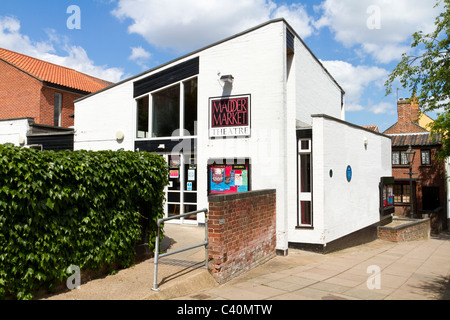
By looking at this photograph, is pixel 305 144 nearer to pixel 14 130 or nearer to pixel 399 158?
pixel 14 130

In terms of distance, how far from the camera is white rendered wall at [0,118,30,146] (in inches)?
585

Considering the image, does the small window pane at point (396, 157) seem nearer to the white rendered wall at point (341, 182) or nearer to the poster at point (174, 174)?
the white rendered wall at point (341, 182)

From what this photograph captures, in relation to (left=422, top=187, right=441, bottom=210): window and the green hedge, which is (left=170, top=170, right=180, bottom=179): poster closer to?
the green hedge

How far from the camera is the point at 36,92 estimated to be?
2117 cm

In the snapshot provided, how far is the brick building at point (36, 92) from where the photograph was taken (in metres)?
21.2

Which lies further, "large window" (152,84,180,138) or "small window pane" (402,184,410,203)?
"small window pane" (402,184,410,203)

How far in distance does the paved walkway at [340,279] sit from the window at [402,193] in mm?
18933

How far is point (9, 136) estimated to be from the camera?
15.3 m

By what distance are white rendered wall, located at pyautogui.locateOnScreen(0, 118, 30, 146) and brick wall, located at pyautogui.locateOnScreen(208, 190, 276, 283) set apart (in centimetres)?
1127

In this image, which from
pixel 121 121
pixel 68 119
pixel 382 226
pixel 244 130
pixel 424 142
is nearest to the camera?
pixel 244 130

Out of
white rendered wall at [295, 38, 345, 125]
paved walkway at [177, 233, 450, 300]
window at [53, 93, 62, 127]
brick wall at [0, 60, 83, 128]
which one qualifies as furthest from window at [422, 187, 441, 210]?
window at [53, 93, 62, 127]

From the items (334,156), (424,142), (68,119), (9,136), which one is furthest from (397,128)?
(9,136)
